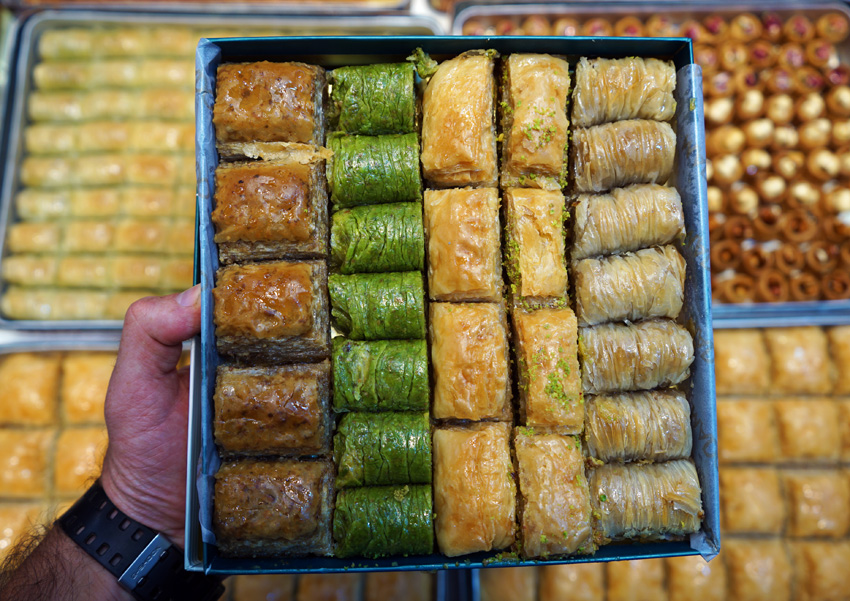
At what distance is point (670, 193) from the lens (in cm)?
312

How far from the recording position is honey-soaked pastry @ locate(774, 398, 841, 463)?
4.59 metres

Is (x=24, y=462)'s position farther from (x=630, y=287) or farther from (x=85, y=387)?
(x=630, y=287)

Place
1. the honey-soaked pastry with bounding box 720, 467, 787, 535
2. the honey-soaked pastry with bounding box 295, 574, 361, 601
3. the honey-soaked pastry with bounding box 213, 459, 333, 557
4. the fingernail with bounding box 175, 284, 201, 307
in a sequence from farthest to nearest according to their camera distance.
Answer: the honey-soaked pastry with bounding box 720, 467, 787, 535 → the honey-soaked pastry with bounding box 295, 574, 361, 601 → the fingernail with bounding box 175, 284, 201, 307 → the honey-soaked pastry with bounding box 213, 459, 333, 557

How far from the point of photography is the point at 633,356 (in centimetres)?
310

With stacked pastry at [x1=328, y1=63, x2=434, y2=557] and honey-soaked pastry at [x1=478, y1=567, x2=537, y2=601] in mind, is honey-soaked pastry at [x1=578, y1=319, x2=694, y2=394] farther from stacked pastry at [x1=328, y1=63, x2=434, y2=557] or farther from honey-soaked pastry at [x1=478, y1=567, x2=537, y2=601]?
honey-soaked pastry at [x1=478, y1=567, x2=537, y2=601]

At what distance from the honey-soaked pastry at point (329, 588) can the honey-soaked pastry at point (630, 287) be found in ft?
9.70

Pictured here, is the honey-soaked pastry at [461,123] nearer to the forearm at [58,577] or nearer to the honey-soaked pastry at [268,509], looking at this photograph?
the honey-soaked pastry at [268,509]

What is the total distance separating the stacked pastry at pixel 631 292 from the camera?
3.08 metres

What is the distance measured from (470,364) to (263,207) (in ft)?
5.01

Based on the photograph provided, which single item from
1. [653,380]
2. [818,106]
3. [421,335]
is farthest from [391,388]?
[818,106]

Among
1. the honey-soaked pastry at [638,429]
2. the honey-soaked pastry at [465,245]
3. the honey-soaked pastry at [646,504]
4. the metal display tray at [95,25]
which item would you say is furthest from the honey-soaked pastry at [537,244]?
the metal display tray at [95,25]

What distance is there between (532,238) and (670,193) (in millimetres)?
933

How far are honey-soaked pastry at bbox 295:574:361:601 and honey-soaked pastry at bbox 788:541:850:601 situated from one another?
388 centimetres

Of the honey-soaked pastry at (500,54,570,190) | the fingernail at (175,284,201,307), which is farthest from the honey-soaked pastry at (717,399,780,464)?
the fingernail at (175,284,201,307)
